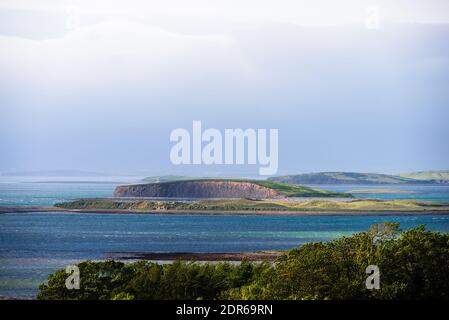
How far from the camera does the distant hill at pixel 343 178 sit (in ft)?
111

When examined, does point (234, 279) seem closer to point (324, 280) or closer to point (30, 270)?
point (324, 280)

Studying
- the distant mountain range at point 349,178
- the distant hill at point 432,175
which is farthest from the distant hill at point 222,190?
the distant hill at point 432,175

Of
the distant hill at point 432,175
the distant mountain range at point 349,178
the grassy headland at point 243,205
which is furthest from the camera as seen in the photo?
the grassy headland at point 243,205

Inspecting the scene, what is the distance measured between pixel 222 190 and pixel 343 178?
17.2ft

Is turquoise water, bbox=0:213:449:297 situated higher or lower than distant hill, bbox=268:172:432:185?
lower

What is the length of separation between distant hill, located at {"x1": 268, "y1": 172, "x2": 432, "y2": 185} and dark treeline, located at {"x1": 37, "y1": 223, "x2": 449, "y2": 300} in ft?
44.5

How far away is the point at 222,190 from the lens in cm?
3591

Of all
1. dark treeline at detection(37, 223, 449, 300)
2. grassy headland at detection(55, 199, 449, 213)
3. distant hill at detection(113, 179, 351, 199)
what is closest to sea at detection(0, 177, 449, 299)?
grassy headland at detection(55, 199, 449, 213)

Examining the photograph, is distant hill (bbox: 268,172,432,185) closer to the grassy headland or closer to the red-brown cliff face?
the grassy headland

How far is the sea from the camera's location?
33.0m

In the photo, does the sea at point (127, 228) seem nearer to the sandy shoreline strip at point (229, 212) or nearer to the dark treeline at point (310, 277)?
the sandy shoreline strip at point (229, 212)

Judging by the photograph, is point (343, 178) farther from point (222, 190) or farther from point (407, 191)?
point (222, 190)

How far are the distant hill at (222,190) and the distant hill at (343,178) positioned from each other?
1.84 ft
